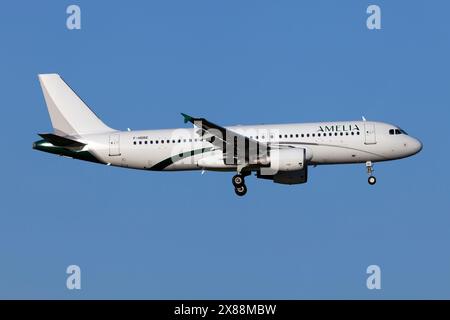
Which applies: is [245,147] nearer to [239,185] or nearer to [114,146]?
[239,185]

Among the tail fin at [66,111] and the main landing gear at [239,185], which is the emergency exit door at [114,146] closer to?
the tail fin at [66,111]

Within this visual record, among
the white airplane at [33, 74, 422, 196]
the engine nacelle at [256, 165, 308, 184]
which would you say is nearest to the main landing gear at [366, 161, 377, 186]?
the white airplane at [33, 74, 422, 196]

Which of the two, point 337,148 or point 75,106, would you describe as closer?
point 337,148

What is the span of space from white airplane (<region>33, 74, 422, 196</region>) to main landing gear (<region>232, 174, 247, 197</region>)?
5 cm

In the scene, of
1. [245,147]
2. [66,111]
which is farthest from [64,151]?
[245,147]

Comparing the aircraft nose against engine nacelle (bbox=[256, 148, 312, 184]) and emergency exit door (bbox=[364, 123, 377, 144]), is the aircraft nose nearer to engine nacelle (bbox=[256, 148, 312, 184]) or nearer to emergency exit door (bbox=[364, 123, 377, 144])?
emergency exit door (bbox=[364, 123, 377, 144])

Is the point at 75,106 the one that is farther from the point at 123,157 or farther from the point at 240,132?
the point at 240,132

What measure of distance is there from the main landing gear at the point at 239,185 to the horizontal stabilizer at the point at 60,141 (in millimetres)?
10477

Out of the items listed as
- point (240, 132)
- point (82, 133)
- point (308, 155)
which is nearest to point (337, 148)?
point (308, 155)

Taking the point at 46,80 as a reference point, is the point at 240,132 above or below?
below

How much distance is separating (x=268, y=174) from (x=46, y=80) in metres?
17.9

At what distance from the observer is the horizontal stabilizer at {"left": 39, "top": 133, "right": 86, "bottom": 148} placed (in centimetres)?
6969

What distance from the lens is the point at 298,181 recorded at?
71.9 meters

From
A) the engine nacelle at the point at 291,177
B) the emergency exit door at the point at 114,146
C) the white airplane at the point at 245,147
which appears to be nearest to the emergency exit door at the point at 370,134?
the white airplane at the point at 245,147
